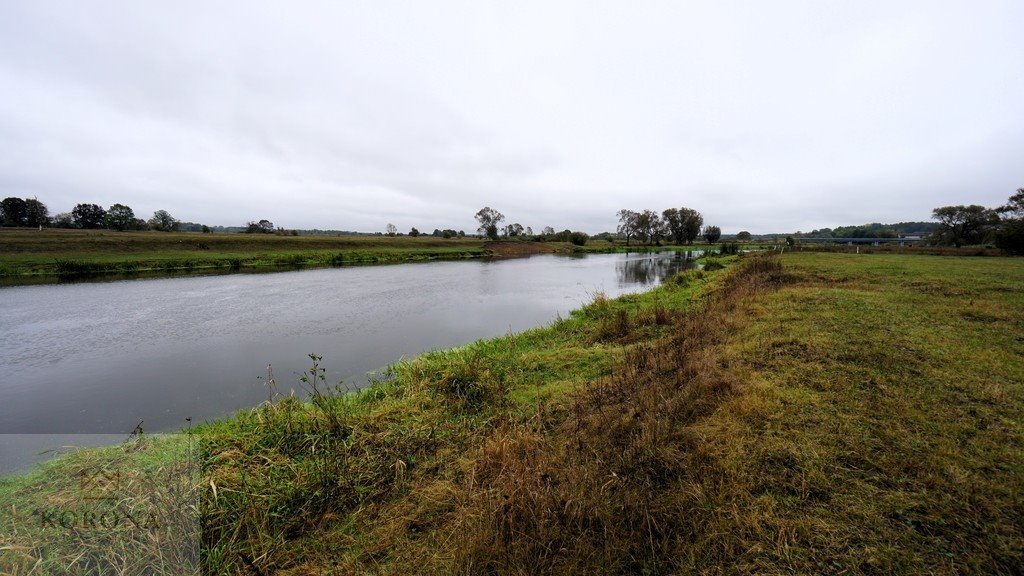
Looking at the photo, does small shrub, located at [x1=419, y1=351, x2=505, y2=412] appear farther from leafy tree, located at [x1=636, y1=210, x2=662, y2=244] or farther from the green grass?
leafy tree, located at [x1=636, y1=210, x2=662, y2=244]

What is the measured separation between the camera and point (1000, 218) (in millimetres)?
47000

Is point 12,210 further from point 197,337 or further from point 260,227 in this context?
point 197,337

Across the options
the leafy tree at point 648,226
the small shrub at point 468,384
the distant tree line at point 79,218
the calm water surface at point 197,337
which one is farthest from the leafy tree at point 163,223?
the leafy tree at point 648,226

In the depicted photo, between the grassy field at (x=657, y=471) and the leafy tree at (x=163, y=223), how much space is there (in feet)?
274

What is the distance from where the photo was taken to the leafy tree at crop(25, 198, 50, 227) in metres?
56.4

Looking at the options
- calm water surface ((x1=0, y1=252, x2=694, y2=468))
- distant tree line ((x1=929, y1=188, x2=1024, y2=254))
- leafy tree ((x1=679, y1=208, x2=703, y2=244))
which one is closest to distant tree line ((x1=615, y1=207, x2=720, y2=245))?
leafy tree ((x1=679, y1=208, x2=703, y2=244))

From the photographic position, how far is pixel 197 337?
11.4 meters

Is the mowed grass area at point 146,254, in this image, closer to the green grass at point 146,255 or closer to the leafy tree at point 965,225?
the green grass at point 146,255

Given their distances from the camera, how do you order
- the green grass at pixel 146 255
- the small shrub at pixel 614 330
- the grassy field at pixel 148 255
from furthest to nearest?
1. the green grass at pixel 146 255
2. the grassy field at pixel 148 255
3. the small shrub at pixel 614 330

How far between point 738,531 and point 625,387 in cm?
308

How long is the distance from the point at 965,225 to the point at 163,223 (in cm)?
13265

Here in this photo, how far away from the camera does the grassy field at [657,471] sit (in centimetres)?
259

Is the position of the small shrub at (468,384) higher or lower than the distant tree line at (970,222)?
lower

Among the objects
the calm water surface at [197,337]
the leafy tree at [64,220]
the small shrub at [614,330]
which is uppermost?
the leafy tree at [64,220]
